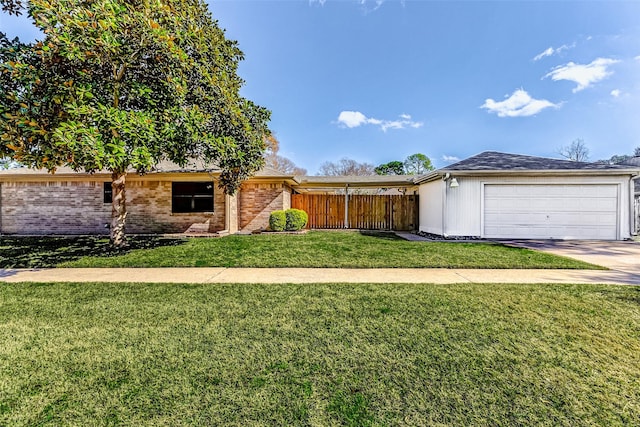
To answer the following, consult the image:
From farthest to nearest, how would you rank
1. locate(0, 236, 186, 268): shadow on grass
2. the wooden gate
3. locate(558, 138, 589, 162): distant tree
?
locate(558, 138, 589, 162): distant tree < the wooden gate < locate(0, 236, 186, 268): shadow on grass

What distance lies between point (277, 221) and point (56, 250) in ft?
22.8

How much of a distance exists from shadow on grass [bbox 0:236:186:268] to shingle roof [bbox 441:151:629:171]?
10.9 m

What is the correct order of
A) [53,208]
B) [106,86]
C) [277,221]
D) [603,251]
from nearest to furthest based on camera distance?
1. [106,86]
2. [603,251]
3. [277,221]
4. [53,208]

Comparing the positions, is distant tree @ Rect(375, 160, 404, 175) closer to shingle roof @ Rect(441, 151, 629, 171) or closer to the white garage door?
shingle roof @ Rect(441, 151, 629, 171)

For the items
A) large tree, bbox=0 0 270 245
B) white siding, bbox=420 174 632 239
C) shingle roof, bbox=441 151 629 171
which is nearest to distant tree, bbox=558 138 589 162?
shingle roof, bbox=441 151 629 171

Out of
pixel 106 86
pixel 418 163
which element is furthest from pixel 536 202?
pixel 418 163

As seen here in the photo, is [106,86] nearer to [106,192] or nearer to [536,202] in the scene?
[106,192]

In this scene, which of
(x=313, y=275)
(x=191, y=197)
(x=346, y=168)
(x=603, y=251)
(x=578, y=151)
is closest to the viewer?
(x=313, y=275)

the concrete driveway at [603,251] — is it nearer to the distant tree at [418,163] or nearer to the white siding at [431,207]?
the white siding at [431,207]

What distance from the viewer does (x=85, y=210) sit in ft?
41.4

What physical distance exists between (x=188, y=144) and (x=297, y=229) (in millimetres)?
6217

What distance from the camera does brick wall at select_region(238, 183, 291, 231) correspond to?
1302 centimetres

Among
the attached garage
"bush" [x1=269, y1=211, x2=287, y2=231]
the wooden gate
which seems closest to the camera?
the attached garage

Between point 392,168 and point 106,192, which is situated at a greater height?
point 392,168
